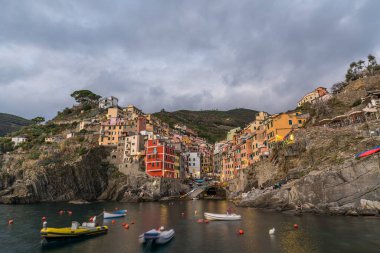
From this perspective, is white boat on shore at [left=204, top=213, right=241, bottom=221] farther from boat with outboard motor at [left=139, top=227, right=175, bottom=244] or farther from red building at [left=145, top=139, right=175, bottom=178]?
red building at [left=145, top=139, right=175, bottom=178]

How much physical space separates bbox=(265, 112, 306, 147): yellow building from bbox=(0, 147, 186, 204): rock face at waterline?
38.9m

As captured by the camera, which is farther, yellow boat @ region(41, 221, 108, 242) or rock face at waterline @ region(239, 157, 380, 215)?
rock face at waterline @ region(239, 157, 380, 215)

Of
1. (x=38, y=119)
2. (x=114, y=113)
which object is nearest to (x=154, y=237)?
(x=114, y=113)

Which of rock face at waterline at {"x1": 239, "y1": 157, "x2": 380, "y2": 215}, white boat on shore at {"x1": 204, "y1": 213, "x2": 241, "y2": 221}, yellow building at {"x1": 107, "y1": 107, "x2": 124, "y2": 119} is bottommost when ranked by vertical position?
white boat on shore at {"x1": 204, "y1": 213, "x2": 241, "y2": 221}

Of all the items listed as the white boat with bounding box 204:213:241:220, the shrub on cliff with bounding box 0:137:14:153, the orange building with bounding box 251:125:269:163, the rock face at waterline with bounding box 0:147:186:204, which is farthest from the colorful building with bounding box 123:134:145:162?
the white boat with bounding box 204:213:241:220

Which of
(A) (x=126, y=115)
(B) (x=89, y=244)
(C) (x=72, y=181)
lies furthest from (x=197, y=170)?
(B) (x=89, y=244)

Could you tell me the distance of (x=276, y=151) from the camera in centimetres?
5928

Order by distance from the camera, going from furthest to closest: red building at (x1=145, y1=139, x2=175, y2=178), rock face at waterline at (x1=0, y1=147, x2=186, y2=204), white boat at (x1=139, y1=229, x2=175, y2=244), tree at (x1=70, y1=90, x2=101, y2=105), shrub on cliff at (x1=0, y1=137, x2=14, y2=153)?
1. tree at (x1=70, y1=90, x2=101, y2=105)
2. shrub on cliff at (x1=0, y1=137, x2=14, y2=153)
3. red building at (x1=145, y1=139, x2=175, y2=178)
4. rock face at waterline at (x1=0, y1=147, x2=186, y2=204)
5. white boat at (x1=139, y1=229, x2=175, y2=244)

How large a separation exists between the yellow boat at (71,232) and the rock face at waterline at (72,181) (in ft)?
165

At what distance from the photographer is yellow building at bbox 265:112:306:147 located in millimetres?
64694

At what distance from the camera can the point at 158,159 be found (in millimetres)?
86625

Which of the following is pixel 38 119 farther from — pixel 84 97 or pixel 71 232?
pixel 71 232

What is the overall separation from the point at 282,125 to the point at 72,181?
2761 inches

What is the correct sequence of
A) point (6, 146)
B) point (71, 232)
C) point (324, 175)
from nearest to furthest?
point (71, 232), point (324, 175), point (6, 146)
